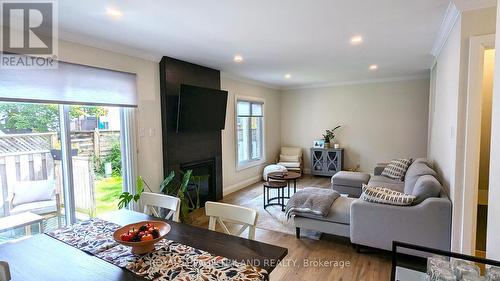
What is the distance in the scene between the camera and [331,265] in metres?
2.62

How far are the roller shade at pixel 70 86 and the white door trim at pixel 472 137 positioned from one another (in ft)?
11.6

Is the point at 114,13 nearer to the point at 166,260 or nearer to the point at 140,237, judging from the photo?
the point at 140,237

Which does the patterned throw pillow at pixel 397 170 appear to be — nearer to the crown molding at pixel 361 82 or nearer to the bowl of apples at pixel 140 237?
the crown molding at pixel 361 82

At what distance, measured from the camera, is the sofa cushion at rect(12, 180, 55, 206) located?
246 cm

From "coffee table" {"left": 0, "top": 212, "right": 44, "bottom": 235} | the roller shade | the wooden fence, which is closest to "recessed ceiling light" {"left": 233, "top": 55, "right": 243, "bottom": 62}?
the roller shade

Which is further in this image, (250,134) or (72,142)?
(250,134)

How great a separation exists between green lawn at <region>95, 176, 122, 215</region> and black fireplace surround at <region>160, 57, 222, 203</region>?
67 cm

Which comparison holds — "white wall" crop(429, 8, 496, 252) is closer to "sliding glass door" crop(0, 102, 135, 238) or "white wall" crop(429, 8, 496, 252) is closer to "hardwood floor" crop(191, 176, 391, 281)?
"hardwood floor" crop(191, 176, 391, 281)

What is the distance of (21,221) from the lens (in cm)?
245

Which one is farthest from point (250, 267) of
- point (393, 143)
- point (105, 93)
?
point (393, 143)

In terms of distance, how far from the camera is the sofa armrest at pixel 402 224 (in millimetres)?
2377

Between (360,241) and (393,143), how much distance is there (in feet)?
13.4

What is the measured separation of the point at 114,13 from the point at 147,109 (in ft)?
4.88

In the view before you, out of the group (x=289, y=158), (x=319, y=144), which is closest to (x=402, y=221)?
(x=319, y=144)
